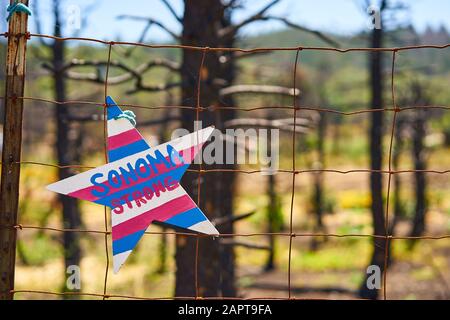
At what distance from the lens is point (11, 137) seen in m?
3.15

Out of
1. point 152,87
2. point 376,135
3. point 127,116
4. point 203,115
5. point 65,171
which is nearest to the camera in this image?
point 127,116

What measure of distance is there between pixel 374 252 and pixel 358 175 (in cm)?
2703

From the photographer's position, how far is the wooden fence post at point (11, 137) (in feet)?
10.3

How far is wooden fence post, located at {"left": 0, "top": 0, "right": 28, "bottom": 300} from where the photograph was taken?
3.14 m

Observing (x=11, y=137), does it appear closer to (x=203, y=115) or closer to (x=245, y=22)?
(x=203, y=115)

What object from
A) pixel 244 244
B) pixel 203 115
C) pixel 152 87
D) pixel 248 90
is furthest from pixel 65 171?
pixel 203 115

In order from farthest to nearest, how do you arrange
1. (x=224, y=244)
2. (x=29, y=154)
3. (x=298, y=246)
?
(x=29, y=154)
(x=298, y=246)
(x=224, y=244)

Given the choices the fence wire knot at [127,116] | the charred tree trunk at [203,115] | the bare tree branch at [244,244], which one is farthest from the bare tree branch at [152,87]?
the fence wire knot at [127,116]

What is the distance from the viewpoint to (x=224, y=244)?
286 inches
